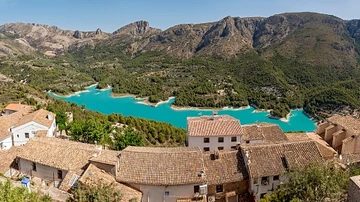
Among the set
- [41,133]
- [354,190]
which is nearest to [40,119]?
[41,133]

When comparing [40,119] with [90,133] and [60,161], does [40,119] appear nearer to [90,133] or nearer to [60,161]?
[90,133]

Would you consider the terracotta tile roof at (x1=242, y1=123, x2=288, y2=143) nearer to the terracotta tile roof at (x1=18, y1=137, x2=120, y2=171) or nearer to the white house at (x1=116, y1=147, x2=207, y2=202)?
the white house at (x1=116, y1=147, x2=207, y2=202)

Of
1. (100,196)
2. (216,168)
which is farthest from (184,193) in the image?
(100,196)

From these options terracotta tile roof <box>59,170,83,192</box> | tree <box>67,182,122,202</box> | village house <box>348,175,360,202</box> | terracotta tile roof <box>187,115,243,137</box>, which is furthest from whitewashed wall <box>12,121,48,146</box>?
village house <box>348,175,360,202</box>

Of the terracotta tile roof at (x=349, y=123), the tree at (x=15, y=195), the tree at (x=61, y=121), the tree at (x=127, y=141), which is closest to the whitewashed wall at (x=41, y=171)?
the tree at (x=15, y=195)

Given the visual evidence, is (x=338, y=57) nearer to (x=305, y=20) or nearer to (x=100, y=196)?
(x=305, y=20)
